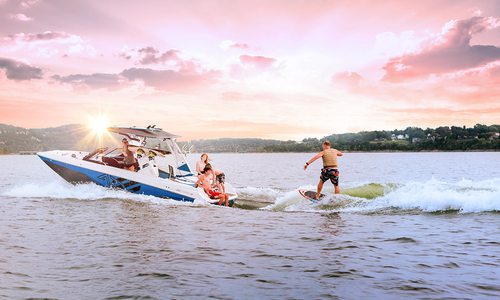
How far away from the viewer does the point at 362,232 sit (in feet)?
40.7

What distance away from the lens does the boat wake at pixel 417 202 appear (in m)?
16.1

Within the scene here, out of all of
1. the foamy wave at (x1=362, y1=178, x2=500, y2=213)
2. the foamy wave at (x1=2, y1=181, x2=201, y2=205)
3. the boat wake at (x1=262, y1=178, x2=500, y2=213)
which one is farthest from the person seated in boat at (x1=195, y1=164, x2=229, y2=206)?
the foamy wave at (x1=362, y1=178, x2=500, y2=213)

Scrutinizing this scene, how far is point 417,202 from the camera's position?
16844mm

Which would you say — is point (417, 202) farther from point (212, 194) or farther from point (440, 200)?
point (212, 194)

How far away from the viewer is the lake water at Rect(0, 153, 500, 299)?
24.3 feet

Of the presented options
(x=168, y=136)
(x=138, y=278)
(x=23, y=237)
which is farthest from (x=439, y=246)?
(x=168, y=136)

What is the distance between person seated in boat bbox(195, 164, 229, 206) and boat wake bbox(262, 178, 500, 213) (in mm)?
1857

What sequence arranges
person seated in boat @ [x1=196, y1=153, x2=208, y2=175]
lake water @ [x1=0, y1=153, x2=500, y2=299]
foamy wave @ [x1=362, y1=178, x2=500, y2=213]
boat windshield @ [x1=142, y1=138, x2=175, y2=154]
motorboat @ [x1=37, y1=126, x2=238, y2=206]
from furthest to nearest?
boat windshield @ [x1=142, y1=138, x2=175, y2=154]
motorboat @ [x1=37, y1=126, x2=238, y2=206]
person seated in boat @ [x1=196, y1=153, x2=208, y2=175]
foamy wave @ [x1=362, y1=178, x2=500, y2=213]
lake water @ [x1=0, y1=153, x2=500, y2=299]

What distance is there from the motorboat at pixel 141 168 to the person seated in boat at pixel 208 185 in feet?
0.58

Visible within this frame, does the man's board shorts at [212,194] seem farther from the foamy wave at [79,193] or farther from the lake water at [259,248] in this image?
the lake water at [259,248]

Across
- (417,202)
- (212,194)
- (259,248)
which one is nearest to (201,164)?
(212,194)

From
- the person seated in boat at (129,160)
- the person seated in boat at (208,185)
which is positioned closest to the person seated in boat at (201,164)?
the person seated in boat at (208,185)

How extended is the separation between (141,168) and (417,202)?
11391 millimetres

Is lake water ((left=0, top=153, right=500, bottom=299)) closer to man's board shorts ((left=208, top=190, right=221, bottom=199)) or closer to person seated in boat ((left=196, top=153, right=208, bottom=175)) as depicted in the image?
man's board shorts ((left=208, top=190, right=221, bottom=199))
